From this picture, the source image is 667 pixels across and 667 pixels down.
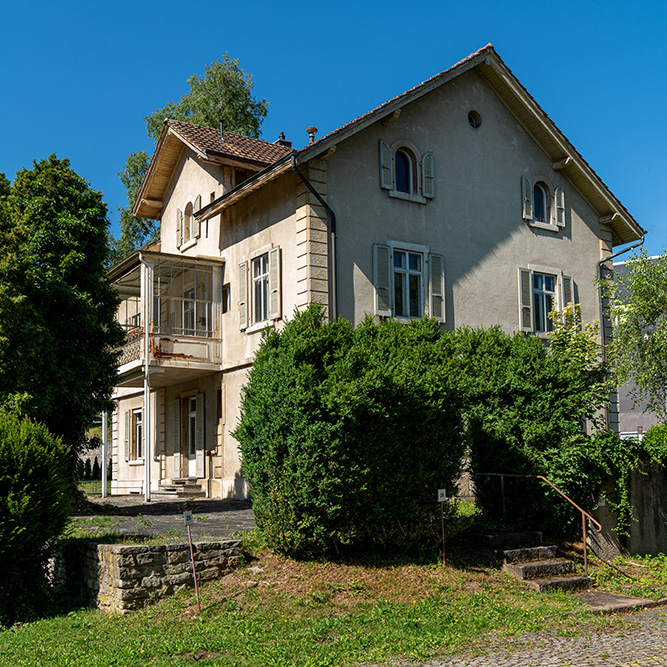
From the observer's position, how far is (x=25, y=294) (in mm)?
16016

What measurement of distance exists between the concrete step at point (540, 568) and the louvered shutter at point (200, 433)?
12608mm

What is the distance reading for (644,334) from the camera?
18.2 m

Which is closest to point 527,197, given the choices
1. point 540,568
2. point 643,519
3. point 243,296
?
point 243,296

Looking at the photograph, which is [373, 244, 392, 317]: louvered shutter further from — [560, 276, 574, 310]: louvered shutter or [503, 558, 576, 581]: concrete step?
[503, 558, 576, 581]: concrete step

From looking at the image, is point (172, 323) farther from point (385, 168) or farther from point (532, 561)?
point (532, 561)

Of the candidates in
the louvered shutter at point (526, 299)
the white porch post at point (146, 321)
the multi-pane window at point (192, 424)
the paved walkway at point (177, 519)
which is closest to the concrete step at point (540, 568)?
the paved walkway at point (177, 519)

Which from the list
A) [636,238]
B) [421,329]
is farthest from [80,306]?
[636,238]

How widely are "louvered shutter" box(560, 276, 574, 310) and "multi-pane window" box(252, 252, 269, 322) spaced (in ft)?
28.0

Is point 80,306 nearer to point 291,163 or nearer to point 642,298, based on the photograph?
point 291,163

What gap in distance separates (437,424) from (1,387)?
8789 mm

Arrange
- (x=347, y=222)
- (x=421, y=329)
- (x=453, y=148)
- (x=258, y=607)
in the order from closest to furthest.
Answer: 1. (x=258, y=607)
2. (x=421, y=329)
3. (x=347, y=222)
4. (x=453, y=148)

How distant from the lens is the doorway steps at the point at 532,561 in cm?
1131

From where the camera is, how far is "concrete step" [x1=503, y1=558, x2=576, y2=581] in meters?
11.4

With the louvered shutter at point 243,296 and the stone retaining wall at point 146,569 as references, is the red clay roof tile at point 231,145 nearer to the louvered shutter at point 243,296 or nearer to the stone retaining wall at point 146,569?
the louvered shutter at point 243,296
